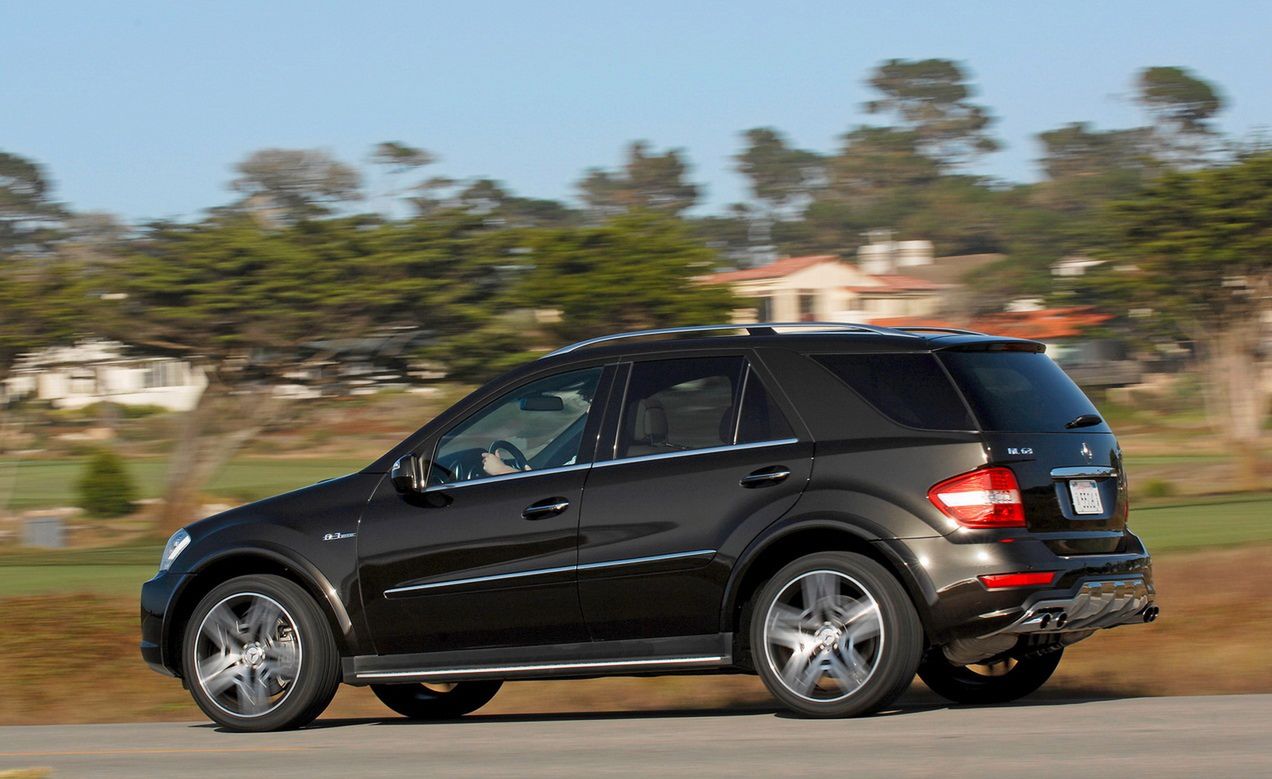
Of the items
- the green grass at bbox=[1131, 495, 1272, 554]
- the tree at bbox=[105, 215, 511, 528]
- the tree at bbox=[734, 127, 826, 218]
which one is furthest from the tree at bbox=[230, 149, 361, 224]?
the tree at bbox=[734, 127, 826, 218]

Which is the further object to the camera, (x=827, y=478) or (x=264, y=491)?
(x=264, y=491)

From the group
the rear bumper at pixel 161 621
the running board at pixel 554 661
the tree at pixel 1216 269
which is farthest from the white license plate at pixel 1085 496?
the tree at pixel 1216 269

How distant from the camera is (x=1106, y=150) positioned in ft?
382

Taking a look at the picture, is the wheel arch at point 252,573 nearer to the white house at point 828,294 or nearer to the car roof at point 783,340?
the car roof at point 783,340

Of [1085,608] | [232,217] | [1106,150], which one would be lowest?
[1085,608]

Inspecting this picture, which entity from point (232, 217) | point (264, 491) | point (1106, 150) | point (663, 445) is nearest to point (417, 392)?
point (264, 491)

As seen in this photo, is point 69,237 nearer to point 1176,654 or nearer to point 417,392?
point 417,392

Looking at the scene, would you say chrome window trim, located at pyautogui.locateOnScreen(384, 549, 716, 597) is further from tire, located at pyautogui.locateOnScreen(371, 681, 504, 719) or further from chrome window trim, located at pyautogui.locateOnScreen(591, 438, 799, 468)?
tire, located at pyautogui.locateOnScreen(371, 681, 504, 719)

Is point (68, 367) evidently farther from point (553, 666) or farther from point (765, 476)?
point (765, 476)

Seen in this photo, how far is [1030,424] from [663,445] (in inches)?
63.3

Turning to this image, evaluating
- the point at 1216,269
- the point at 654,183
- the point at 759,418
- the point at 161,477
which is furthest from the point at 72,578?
the point at 654,183

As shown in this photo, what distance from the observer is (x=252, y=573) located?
8.49 metres

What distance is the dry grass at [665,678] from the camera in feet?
35.9

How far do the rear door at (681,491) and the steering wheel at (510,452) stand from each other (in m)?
0.43
